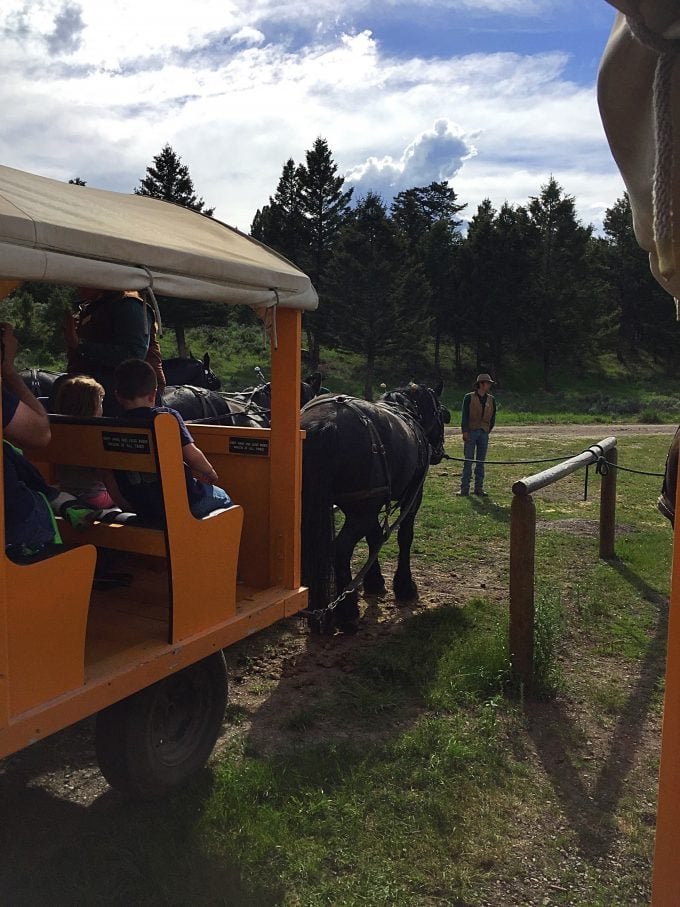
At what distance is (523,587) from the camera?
4555 mm

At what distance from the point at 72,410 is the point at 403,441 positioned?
309 centimetres

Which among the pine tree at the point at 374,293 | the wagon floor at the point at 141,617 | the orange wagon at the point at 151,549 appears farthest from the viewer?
the pine tree at the point at 374,293

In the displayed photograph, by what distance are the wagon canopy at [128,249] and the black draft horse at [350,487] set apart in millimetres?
1818

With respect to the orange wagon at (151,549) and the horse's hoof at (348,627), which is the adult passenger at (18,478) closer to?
the orange wagon at (151,549)

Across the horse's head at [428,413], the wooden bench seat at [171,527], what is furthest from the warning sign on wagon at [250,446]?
the horse's head at [428,413]

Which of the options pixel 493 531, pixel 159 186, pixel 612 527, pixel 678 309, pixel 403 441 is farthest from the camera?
pixel 159 186

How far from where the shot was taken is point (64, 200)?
2.98m

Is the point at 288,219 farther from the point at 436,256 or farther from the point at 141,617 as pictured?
the point at 141,617

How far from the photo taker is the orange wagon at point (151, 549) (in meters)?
2.51

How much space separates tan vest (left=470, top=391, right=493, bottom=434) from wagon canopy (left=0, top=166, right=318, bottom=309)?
7.81 m

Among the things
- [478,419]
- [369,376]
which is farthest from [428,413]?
[369,376]

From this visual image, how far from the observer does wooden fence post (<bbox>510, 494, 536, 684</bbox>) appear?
4.55 metres

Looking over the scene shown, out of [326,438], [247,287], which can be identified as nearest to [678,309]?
[247,287]

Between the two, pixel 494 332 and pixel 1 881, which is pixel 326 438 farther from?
pixel 494 332
